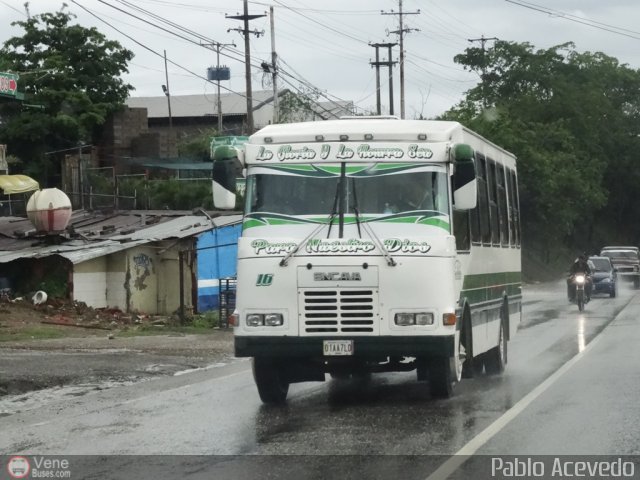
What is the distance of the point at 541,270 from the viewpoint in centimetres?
7681

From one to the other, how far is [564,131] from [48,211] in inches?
1898

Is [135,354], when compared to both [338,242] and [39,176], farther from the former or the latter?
[39,176]

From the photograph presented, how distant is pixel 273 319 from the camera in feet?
41.6

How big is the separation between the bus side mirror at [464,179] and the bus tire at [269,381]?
264 cm

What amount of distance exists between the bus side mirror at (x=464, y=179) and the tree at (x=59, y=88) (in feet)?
172

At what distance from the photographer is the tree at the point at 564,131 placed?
7131 cm

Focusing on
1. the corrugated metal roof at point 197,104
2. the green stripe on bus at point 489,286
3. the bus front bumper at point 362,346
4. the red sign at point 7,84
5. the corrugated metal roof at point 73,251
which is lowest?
the bus front bumper at point 362,346

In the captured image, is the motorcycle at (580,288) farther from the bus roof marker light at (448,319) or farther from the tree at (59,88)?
the tree at (59,88)

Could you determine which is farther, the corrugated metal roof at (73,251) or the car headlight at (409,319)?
the corrugated metal roof at (73,251)

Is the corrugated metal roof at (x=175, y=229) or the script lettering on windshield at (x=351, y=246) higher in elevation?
the corrugated metal roof at (x=175, y=229)

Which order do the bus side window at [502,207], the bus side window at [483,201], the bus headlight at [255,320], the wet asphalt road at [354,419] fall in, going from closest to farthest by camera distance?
the wet asphalt road at [354,419] < the bus headlight at [255,320] < the bus side window at [483,201] < the bus side window at [502,207]

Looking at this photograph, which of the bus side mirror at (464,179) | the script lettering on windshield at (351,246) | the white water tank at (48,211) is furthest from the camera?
the white water tank at (48,211)

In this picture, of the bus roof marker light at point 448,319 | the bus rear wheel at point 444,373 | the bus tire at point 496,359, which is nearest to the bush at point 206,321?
the bus tire at point 496,359

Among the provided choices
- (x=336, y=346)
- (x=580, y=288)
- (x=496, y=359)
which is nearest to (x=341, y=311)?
(x=336, y=346)
